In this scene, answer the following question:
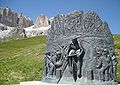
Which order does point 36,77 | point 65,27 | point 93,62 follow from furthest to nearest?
point 36,77 < point 65,27 < point 93,62

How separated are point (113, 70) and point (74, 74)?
1458 mm

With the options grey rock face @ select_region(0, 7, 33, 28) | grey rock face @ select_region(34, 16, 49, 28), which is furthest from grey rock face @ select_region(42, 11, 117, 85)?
grey rock face @ select_region(0, 7, 33, 28)

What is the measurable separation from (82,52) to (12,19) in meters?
164

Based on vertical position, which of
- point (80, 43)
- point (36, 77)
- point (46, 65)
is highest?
point (80, 43)

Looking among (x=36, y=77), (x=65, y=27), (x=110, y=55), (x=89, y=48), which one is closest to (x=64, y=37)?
(x=65, y=27)

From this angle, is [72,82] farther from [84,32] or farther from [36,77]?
[36,77]

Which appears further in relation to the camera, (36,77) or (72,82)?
(36,77)

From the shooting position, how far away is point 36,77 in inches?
675

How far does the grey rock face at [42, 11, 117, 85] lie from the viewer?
10.5m

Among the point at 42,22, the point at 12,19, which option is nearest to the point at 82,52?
the point at 42,22

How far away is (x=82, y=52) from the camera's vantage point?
Result: 10484 millimetres

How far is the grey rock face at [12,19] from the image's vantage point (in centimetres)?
16412

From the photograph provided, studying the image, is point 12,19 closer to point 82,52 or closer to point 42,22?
point 42,22

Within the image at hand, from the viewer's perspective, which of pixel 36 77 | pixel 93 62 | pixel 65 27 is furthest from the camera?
pixel 36 77
